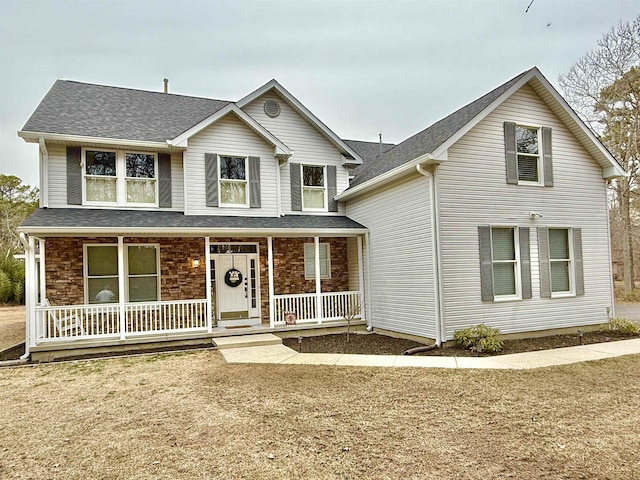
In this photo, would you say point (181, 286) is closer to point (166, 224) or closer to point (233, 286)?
point (233, 286)

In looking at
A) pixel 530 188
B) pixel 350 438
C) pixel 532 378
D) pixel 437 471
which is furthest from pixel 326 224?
pixel 437 471

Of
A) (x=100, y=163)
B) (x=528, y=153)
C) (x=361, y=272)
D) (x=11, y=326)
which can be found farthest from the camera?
(x=11, y=326)

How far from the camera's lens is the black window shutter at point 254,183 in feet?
39.2

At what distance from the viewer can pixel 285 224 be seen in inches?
453

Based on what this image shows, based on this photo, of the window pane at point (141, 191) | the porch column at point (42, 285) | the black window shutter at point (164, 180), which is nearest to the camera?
the porch column at point (42, 285)

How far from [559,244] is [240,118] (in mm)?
9217

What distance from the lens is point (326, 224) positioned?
12.0m

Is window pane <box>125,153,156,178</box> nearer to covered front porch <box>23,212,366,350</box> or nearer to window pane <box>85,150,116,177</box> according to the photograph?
window pane <box>85,150,116,177</box>

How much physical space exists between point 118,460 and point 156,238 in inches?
309

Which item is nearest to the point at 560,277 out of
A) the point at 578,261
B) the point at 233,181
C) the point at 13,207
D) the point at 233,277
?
the point at 578,261

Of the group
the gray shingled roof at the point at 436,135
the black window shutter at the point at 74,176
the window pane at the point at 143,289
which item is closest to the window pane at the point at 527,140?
the gray shingled roof at the point at 436,135

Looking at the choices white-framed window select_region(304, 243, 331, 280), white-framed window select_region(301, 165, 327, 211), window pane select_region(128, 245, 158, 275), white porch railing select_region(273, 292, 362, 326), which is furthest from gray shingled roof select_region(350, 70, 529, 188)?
window pane select_region(128, 245, 158, 275)

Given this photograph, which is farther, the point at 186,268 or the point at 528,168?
the point at 186,268

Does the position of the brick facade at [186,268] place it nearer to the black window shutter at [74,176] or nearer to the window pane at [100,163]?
the black window shutter at [74,176]
